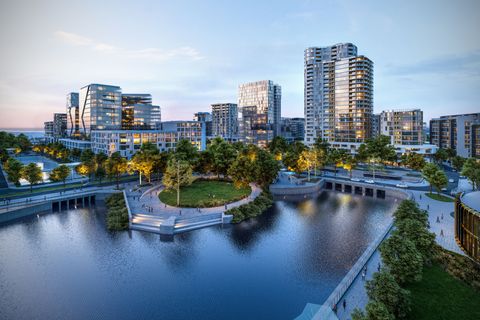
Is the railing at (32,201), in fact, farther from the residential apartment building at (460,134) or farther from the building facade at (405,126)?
the residential apartment building at (460,134)

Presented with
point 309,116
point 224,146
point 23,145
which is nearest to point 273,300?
point 224,146

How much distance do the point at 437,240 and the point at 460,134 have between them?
11819cm

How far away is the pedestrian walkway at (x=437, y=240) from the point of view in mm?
24883

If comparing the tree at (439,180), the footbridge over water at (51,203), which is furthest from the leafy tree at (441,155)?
the footbridge over water at (51,203)

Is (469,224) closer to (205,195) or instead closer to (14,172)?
(205,195)

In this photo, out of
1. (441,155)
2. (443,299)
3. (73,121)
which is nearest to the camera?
(443,299)

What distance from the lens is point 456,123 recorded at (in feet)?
436

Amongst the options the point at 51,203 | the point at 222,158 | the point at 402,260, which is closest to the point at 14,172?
the point at 51,203

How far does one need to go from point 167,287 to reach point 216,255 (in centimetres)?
927

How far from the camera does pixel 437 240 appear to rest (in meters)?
38.0

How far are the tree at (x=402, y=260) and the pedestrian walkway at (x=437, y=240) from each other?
351cm

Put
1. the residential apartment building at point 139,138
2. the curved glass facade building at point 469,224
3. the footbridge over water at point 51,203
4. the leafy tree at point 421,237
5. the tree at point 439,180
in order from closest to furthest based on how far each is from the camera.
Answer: the curved glass facade building at point 469,224 → the leafy tree at point 421,237 → the footbridge over water at point 51,203 → the tree at point 439,180 → the residential apartment building at point 139,138

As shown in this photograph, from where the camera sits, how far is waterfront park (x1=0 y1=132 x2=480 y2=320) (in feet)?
86.6

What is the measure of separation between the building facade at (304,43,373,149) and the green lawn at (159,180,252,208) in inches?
3398
